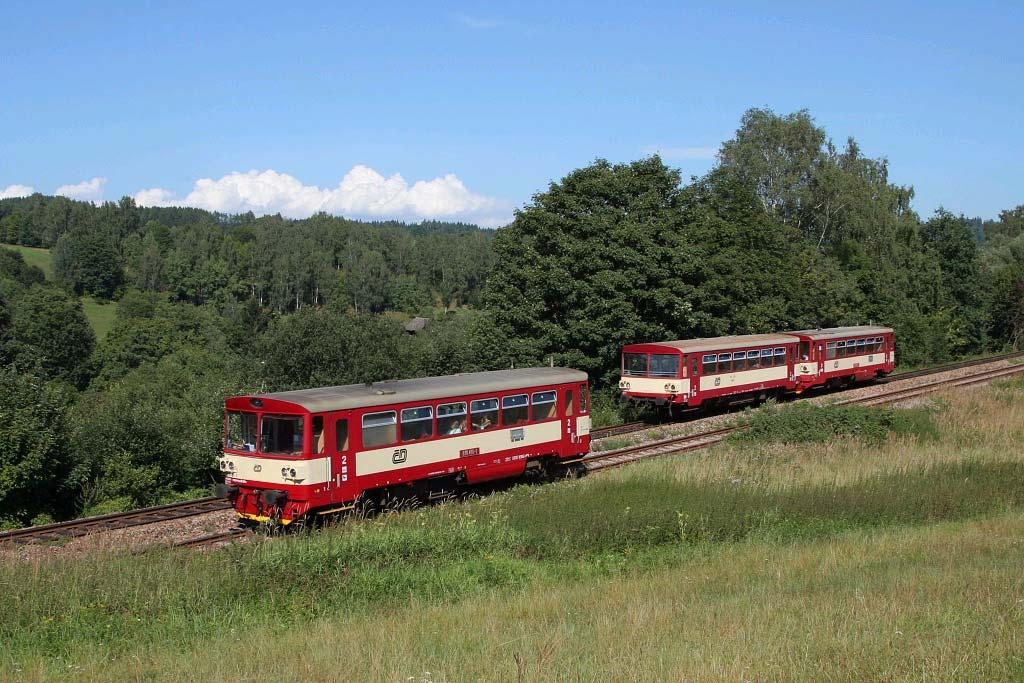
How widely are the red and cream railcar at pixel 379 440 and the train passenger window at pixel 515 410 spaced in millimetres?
22

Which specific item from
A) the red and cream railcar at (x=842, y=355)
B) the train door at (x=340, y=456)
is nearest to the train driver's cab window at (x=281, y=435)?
the train door at (x=340, y=456)

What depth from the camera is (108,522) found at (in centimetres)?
1777

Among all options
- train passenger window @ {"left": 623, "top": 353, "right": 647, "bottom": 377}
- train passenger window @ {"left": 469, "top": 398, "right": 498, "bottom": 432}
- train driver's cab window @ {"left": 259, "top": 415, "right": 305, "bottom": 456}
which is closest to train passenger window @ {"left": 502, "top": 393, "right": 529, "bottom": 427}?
train passenger window @ {"left": 469, "top": 398, "right": 498, "bottom": 432}

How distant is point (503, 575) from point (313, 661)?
168 inches

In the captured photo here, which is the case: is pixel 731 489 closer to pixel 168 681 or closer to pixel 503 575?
pixel 503 575

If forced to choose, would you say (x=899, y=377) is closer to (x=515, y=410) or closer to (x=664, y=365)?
(x=664, y=365)

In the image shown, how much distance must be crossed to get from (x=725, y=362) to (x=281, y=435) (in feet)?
64.4

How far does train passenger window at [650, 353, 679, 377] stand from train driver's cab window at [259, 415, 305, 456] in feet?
54.8

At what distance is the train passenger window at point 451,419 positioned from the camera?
1842 centimetres

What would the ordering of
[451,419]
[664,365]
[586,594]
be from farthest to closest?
[664,365] → [451,419] → [586,594]

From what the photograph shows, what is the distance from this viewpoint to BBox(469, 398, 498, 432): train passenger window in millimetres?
19125

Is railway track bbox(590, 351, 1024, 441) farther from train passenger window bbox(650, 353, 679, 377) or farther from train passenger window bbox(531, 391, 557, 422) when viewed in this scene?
train passenger window bbox(531, 391, 557, 422)

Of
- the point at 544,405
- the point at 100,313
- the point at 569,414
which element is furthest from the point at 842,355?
the point at 100,313

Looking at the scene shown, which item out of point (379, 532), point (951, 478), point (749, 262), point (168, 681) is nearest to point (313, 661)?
point (168, 681)
